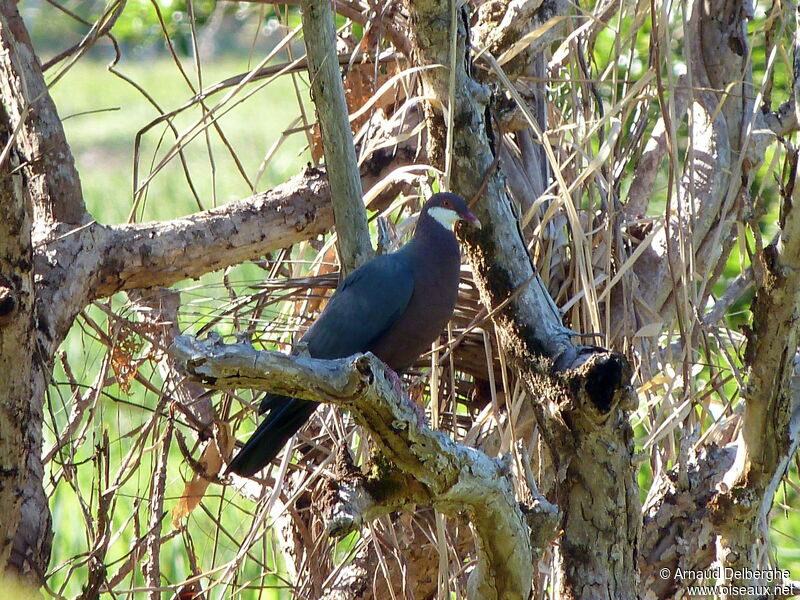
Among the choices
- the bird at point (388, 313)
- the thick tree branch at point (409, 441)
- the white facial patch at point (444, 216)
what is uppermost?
the white facial patch at point (444, 216)

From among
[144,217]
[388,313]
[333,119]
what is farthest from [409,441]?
[144,217]

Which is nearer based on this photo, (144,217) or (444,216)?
(444,216)

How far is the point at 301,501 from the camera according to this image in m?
3.07

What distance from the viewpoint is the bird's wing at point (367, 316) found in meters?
2.51

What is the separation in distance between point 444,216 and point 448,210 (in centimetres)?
8

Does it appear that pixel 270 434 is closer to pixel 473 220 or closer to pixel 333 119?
pixel 473 220

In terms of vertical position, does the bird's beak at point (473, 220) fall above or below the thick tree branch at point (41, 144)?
below

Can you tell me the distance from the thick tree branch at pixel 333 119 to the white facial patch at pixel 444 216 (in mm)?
345

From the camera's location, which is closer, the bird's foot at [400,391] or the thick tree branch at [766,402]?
the bird's foot at [400,391]

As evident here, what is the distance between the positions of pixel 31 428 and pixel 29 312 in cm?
25

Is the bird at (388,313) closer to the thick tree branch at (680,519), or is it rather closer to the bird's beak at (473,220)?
the bird's beak at (473,220)

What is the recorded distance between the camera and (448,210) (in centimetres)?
232

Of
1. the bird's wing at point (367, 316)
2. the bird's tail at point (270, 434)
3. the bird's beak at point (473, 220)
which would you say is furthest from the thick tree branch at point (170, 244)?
the bird's beak at point (473, 220)

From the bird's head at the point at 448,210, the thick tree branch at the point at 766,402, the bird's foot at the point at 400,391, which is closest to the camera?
the bird's foot at the point at 400,391
